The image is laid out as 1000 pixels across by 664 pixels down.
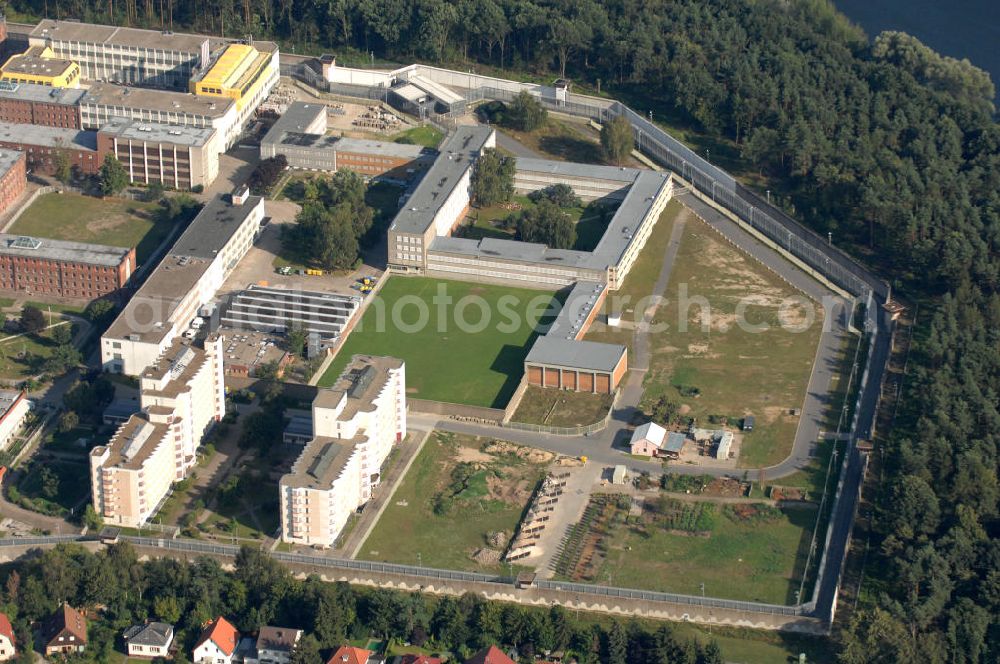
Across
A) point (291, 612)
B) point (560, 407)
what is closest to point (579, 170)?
point (560, 407)

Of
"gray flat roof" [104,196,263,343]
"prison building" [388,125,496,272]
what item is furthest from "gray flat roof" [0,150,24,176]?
"prison building" [388,125,496,272]

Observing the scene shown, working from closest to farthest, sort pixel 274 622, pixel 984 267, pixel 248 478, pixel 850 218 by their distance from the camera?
pixel 274 622 < pixel 248 478 < pixel 984 267 < pixel 850 218

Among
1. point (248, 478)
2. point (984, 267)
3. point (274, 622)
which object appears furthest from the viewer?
point (984, 267)

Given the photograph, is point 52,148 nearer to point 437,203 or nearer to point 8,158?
point 8,158

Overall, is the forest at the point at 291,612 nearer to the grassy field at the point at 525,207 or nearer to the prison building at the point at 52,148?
the grassy field at the point at 525,207

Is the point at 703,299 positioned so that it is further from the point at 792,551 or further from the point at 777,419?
the point at 792,551

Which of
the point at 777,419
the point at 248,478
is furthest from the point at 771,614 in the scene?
the point at 248,478
